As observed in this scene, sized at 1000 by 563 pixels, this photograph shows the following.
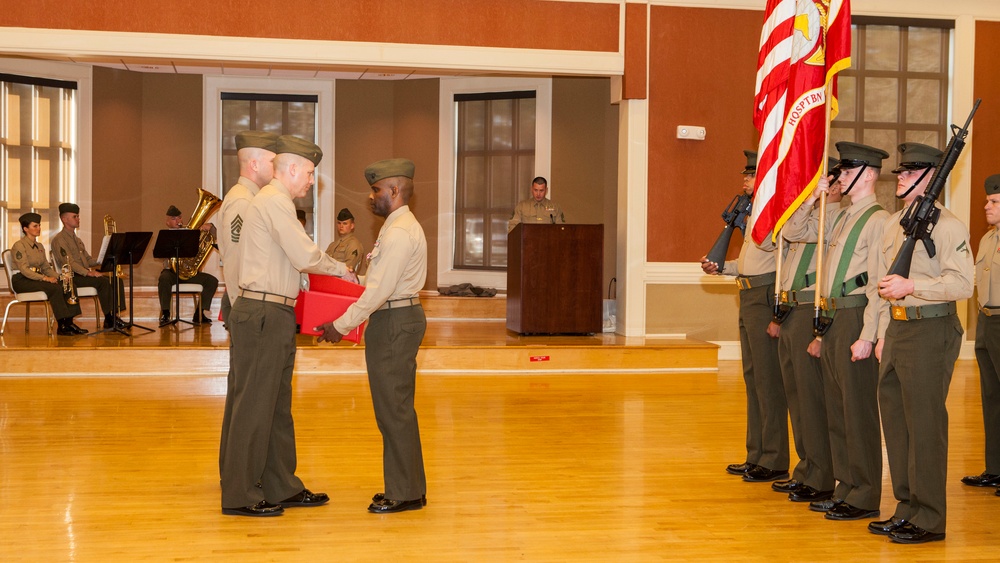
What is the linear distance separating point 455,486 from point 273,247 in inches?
62.1

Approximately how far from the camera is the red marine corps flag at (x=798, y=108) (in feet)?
15.9

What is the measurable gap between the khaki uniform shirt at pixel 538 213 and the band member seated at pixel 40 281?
456 centimetres

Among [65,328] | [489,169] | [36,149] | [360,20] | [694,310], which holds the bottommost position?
[65,328]

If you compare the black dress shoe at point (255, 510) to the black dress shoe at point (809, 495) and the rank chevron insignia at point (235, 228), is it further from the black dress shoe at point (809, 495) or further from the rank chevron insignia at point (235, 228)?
the black dress shoe at point (809, 495)

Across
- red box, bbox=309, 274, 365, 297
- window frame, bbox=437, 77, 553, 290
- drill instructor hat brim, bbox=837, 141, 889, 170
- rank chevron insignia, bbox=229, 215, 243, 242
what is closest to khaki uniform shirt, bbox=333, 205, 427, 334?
red box, bbox=309, 274, 365, 297

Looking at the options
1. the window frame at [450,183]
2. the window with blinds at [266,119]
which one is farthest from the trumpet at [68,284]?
the window frame at [450,183]

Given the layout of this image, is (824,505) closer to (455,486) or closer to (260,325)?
(455,486)

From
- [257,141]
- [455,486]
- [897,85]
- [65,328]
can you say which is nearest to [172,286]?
[65,328]

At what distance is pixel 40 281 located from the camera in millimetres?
9633

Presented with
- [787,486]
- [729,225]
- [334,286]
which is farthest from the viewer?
[729,225]

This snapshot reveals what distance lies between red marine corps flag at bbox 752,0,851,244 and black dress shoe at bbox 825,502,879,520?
4.55 ft

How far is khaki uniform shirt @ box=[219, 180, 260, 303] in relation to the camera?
14.8 feet

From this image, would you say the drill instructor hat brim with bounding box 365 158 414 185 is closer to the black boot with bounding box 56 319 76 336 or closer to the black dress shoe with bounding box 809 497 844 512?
the black dress shoe with bounding box 809 497 844 512

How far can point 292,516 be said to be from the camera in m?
4.43
